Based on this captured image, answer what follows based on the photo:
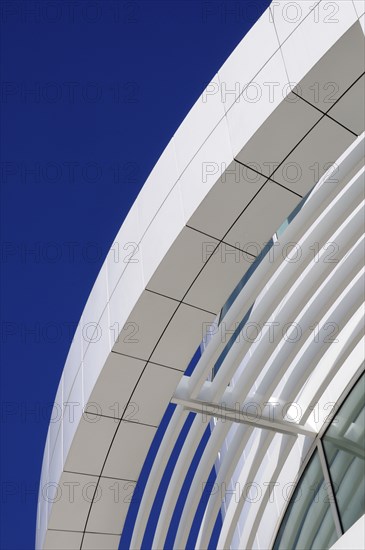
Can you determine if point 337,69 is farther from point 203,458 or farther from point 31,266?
point 31,266

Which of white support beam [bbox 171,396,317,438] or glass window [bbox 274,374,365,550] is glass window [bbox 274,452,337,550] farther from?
white support beam [bbox 171,396,317,438]

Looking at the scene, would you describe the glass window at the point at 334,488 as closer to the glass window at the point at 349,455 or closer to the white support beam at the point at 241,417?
the glass window at the point at 349,455

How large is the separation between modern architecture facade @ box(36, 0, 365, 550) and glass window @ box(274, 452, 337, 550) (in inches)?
1.0

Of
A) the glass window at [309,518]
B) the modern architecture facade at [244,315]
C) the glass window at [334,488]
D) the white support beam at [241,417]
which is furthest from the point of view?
the glass window at [309,518]

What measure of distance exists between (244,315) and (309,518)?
365 cm

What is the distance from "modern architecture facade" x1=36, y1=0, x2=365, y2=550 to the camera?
5.28 metres

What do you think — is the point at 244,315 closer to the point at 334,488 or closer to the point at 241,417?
the point at 241,417

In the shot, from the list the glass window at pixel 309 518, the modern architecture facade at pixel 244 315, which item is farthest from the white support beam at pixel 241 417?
the glass window at pixel 309 518

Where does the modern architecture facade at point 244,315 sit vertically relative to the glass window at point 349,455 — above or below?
above

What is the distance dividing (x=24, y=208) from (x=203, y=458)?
733cm

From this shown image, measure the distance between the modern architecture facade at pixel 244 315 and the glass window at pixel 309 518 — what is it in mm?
27

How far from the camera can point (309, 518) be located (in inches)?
339

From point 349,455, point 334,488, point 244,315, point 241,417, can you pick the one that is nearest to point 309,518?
point 334,488

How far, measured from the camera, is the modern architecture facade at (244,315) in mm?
5281
